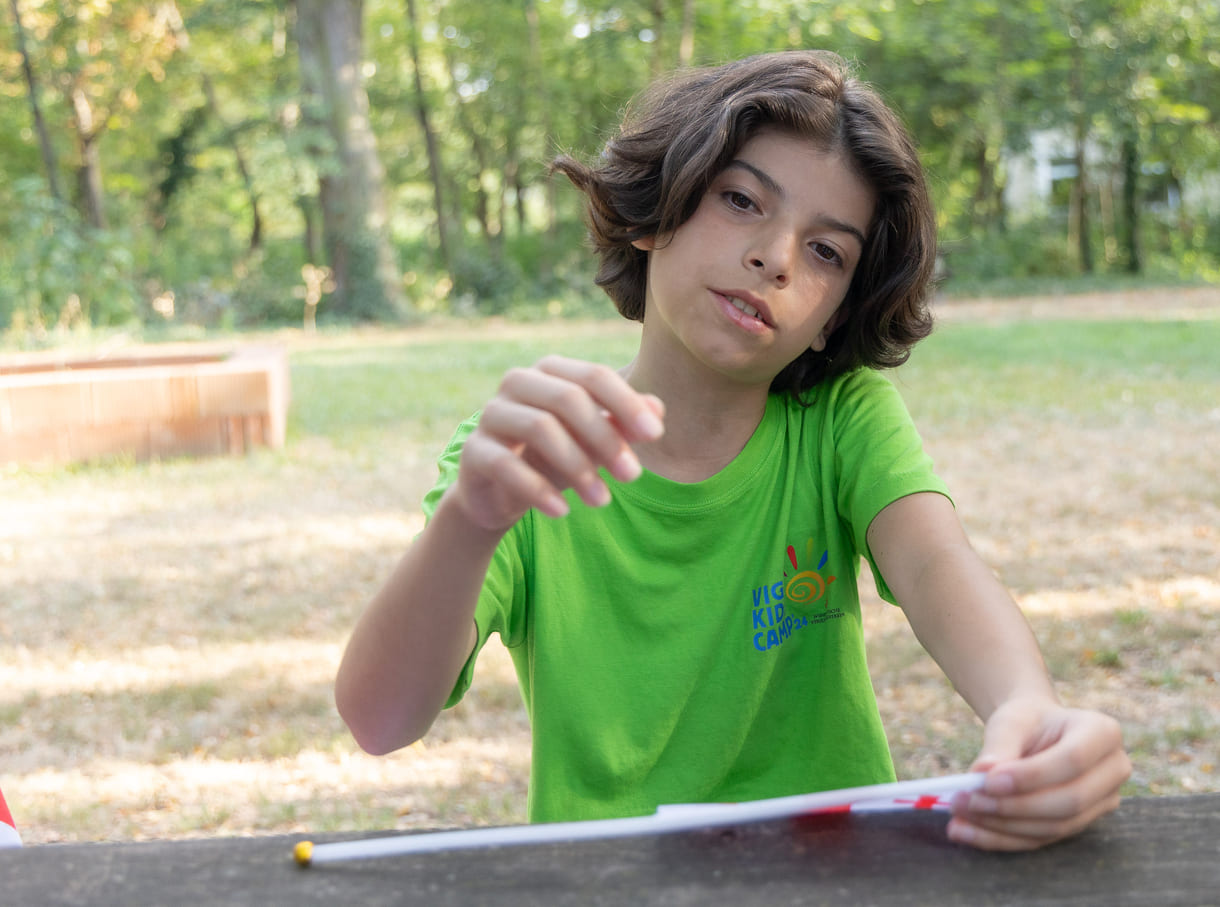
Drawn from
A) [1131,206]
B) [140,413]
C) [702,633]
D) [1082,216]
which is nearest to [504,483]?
[702,633]

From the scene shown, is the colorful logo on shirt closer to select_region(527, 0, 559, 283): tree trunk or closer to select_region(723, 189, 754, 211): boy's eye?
select_region(723, 189, 754, 211): boy's eye

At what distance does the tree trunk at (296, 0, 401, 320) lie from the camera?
17.0 m

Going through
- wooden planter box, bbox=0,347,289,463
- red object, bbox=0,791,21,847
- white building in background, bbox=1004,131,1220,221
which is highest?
white building in background, bbox=1004,131,1220,221

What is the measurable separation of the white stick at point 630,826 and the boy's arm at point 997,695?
0.03 metres

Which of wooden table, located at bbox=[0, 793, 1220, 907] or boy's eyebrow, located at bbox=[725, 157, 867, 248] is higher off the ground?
boy's eyebrow, located at bbox=[725, 157, 867, 248]

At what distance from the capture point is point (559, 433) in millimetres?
829

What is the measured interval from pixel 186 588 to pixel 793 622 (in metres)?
3.59

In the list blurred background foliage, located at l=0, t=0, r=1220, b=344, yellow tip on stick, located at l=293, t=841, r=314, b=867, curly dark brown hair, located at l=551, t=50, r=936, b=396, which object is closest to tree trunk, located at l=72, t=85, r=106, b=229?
blurred background foliage, located at l=0, t=0, r=1220, b=344

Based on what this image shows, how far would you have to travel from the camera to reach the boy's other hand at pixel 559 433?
2.66 ft

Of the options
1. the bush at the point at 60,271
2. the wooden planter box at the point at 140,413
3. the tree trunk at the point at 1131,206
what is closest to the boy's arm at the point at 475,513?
the wooden planter box at the point at 140,413

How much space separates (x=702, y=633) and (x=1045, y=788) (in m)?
0.67

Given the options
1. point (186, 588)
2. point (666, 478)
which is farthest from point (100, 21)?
point (666, 478)

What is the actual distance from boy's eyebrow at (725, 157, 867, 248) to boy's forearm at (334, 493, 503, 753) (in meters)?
0.68

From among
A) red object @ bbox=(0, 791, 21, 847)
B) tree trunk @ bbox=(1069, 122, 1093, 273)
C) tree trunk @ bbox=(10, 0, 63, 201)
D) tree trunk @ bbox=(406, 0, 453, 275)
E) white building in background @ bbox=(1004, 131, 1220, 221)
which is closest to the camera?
red object @ bbox=(0, 791, 21, 847)
